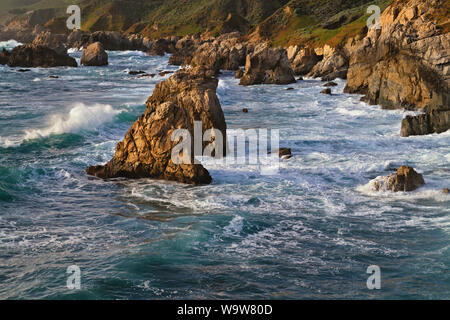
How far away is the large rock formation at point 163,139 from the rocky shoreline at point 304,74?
4 centimetres

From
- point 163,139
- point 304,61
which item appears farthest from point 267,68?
point 163,139

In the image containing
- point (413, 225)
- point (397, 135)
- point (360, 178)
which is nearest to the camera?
point (413, 225)

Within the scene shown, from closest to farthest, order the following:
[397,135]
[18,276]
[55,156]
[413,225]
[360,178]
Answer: [18,276], [413,225], [360,178], [55,156], [397,135]

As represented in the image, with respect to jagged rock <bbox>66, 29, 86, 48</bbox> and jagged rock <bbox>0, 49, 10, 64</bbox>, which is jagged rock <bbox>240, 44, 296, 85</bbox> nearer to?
jagged rock <bbox>0, 49, 10, 64</bbox>

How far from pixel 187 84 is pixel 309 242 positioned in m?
11.9

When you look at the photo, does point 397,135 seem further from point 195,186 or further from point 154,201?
point 154,201

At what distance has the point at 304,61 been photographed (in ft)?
256

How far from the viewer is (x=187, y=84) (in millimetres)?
25188

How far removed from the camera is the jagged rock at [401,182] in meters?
20.7

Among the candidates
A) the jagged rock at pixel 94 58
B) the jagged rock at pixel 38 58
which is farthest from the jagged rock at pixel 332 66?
the jagged rock at pixel 38 58

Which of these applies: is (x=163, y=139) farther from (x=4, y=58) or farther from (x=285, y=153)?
(x=4, y=58)

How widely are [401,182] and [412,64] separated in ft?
74.4

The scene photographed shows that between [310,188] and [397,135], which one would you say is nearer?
[310,188]

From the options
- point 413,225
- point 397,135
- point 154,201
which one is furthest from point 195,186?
point 397,135
